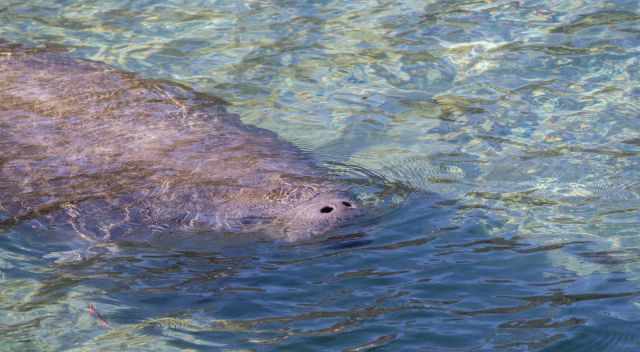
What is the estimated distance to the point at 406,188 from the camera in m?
6.12

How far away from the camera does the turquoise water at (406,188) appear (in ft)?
15.1

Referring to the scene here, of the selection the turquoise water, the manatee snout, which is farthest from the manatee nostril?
the turquoise water

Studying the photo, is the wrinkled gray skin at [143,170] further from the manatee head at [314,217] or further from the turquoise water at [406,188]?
the turquoise water at [406,188]

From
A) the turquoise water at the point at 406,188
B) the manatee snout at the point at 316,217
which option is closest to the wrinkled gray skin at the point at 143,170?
the manatee snout at the point at 316,217

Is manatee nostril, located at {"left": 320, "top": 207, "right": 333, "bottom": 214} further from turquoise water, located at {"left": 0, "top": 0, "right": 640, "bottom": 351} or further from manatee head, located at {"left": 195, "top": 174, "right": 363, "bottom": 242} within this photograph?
turquoise water, located at {"left": 0, "top": 0, "right": 640, "bottom": 351}

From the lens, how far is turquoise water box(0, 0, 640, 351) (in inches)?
182

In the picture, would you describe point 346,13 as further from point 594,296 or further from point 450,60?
point 594,296

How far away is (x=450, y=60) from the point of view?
8.63m

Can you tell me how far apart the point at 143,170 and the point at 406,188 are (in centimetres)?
165

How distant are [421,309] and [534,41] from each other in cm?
487

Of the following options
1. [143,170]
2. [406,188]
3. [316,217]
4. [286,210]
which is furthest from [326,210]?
[143,170]

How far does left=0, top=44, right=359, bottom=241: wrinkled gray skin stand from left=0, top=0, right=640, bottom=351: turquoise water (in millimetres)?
175

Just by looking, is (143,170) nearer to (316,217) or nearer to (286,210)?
(286,210)

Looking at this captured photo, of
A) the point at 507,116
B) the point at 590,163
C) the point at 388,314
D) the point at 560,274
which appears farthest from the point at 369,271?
the point at 507,116
